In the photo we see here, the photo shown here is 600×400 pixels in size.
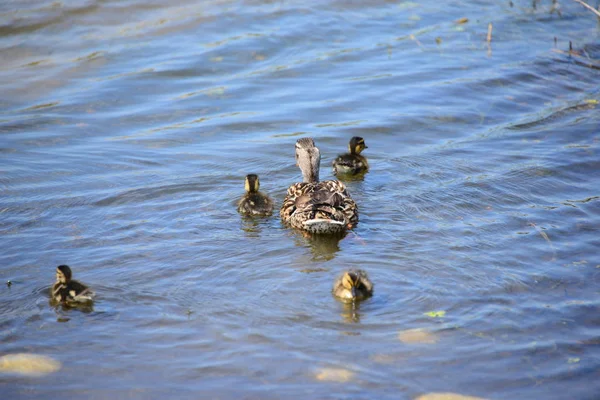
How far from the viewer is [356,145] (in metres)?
9.02

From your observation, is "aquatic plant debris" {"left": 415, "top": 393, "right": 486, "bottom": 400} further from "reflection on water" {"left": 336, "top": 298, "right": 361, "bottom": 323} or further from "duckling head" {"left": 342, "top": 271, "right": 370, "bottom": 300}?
"duckling head" {"left": 342, "top": 271, "right": 370, "bottom": 300}

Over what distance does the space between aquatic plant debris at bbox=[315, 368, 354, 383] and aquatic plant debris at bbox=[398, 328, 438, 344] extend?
521 mm

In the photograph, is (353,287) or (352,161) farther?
(352,161)

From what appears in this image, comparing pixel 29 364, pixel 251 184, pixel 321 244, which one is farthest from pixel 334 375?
pixel 251 184

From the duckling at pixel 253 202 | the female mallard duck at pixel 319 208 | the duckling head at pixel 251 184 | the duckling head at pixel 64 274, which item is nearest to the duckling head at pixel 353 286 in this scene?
the female mallard duck at pixel 319 208

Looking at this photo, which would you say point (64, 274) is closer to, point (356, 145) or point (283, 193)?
point (283, 193)

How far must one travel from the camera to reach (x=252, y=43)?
1326 centimetres

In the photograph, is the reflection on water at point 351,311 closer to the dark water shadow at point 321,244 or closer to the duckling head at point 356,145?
the dark water shadow at point 321,244

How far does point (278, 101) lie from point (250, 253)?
4814 millimetres

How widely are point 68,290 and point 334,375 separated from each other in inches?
80.3

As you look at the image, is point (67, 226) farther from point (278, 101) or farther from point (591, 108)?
point (591, 108)

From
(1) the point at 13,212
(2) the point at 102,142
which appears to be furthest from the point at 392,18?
(1) the point at 13,212

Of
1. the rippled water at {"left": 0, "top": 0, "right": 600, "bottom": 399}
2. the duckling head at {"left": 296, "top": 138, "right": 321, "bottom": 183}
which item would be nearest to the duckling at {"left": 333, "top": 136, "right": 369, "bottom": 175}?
the rippled water at {"left": 0, "top": 0, "right": 600, "bottom": 399}

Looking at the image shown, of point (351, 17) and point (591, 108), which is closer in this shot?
point (591, 108)
